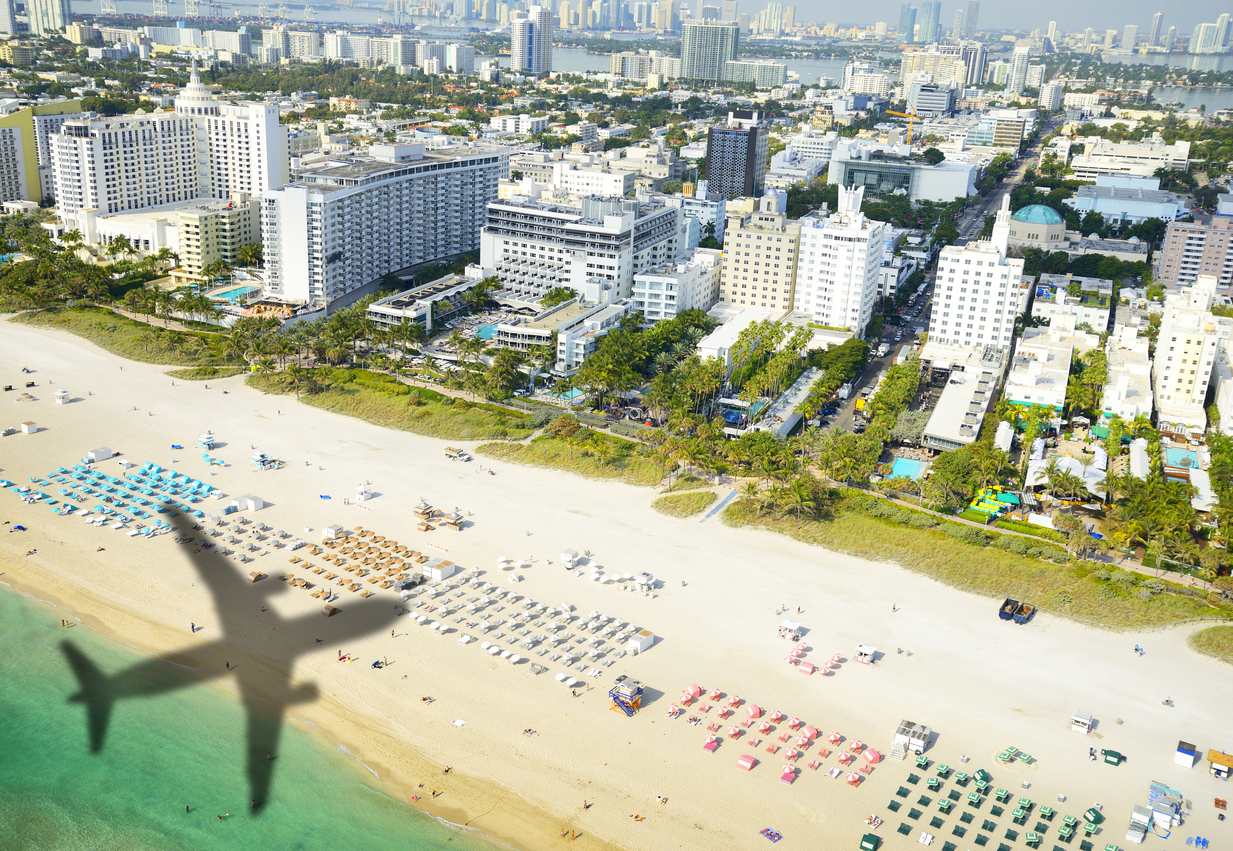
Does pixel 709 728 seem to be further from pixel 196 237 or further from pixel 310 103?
pixel 310 103

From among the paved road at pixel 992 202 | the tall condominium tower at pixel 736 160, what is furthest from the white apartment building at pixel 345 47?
the tall condominium tower at pixel 736 160

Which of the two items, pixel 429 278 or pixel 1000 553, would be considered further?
pixel 429 278

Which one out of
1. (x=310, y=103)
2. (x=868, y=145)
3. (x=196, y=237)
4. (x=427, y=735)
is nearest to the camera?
(x=427, y=735)

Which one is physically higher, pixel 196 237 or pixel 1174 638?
pixel 196 237

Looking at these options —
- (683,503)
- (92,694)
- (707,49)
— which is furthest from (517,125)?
(92,694)

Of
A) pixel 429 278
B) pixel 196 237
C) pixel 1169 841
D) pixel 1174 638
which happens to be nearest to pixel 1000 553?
pixel 1174 638

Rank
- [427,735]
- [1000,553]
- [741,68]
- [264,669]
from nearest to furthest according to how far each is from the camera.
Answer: [427,735] < [264,669] < [1000,553] < [741,68]

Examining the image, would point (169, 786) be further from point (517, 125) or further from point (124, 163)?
point (517, 125)
